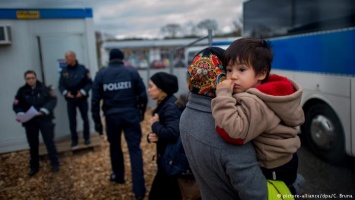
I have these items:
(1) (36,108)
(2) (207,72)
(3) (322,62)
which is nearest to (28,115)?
(1) (36,108)

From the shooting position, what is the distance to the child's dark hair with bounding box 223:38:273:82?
1.27 meters

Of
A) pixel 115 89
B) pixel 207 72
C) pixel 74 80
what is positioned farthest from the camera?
pixel 74 80

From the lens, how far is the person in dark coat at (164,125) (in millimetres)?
2467

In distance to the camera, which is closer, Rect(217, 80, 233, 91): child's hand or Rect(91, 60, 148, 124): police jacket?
Rect(217, 80, 233, 91): child's hand

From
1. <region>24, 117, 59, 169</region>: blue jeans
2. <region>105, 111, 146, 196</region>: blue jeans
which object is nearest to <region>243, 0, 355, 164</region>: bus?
<region>105, 111, 146, 196</region>: blue jeans

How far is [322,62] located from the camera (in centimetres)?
441

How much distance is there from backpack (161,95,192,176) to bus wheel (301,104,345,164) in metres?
3.00

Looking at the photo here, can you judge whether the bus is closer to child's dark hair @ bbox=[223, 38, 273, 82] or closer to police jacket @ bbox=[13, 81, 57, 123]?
child's dark hair @ bbox=[223, 38, 273, 82]

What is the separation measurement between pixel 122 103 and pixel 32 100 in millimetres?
1430

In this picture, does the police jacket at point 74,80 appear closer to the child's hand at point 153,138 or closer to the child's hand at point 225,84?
the child's hand at point 153,138

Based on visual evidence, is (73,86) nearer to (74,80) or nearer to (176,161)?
(74,80)

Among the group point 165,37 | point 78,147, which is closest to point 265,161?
point 78,147

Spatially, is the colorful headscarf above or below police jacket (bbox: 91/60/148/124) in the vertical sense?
above

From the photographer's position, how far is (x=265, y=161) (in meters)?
1.29
